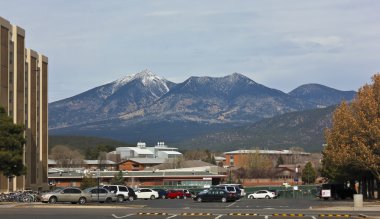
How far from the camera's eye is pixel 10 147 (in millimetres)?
70125

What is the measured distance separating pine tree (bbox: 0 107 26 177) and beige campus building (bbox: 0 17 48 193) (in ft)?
51.8

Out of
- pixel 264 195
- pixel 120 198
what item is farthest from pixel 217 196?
pixel 264 195

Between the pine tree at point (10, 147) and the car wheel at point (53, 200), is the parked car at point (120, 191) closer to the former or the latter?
the car wheel at point (53, 200)

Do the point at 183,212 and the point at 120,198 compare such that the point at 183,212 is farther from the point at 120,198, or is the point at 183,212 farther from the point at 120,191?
the point at 120,191

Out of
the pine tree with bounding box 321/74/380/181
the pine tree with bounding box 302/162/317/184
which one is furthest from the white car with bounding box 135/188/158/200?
the pine tree with bounding box 302/162/317/184

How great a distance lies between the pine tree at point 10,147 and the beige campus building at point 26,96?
15.8 meters

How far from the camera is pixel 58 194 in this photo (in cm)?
6969

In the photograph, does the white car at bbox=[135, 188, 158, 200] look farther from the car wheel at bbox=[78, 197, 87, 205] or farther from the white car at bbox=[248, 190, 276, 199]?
the car wheel at bbox=[78, 197, 87, 205]

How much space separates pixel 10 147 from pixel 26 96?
33.5m

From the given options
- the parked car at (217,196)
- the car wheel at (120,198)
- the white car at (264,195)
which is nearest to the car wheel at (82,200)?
the car wheel at (120,198)

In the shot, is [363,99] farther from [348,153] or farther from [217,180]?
[217,180]

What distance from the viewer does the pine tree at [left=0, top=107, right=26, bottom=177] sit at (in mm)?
68688

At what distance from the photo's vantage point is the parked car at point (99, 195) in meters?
71.6

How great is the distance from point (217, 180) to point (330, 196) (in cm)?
8839
